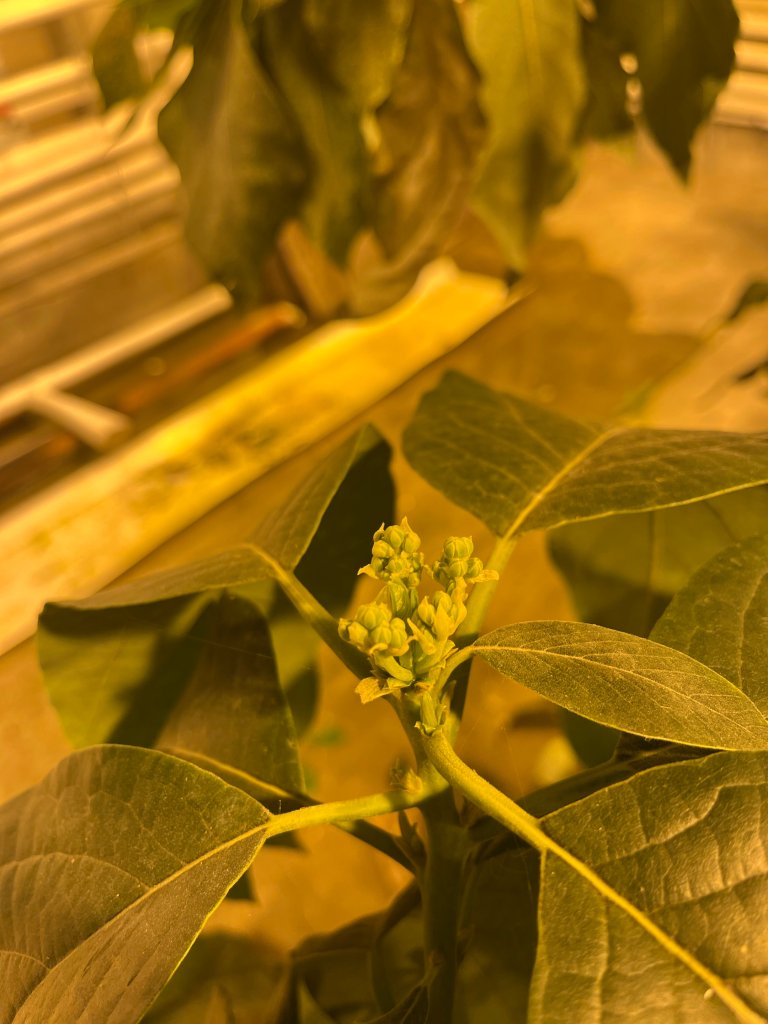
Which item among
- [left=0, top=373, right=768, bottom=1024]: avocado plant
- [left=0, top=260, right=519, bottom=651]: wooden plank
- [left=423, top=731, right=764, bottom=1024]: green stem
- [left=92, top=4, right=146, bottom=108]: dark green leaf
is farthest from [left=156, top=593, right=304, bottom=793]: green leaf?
[left=92, top=4, right=146, bottom=108]: dark green leaf

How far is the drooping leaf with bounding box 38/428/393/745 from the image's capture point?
0.48m

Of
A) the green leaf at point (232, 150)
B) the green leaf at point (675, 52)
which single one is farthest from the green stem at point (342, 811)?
the green leaf at point (675, 52)

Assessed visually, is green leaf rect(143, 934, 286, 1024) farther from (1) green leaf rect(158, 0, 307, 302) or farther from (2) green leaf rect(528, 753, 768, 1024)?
(1) green leaf rect(158, 0, 307, 302)

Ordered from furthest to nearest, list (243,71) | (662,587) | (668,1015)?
(243,71), (662,587), (668,1015)

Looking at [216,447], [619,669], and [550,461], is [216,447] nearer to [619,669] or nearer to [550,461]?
[550,461]

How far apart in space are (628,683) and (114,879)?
22 centimetres

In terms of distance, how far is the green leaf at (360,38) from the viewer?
0.73 metres

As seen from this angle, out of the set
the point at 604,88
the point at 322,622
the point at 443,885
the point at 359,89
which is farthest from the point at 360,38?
the point at 443,885

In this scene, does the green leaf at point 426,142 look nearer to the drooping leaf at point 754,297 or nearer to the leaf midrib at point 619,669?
the drooping leaf at point 754,297

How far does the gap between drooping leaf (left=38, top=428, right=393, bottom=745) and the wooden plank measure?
1.21 ft

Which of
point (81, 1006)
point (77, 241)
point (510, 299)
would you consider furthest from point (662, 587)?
point (77, 241)

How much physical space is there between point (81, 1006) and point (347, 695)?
0.97 ft

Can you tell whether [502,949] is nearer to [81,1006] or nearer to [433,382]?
[81,1006]

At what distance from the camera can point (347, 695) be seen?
1.97 feet
